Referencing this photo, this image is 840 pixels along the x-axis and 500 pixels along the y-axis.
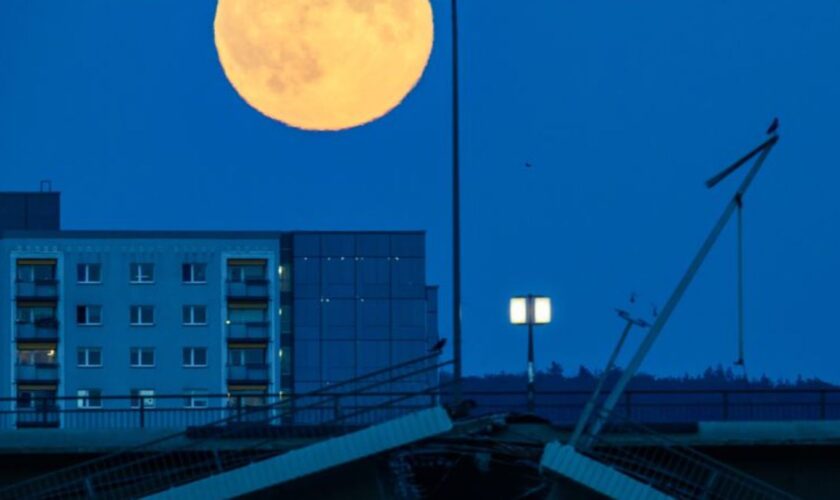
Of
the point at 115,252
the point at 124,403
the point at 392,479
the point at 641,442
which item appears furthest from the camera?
the point at 115,252

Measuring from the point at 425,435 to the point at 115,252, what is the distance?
13421cm

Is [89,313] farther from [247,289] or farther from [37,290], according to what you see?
[247,289]

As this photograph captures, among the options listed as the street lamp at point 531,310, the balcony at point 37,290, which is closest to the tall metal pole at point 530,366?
the street lamp at point 531,310

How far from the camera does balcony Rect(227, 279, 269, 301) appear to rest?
170 m

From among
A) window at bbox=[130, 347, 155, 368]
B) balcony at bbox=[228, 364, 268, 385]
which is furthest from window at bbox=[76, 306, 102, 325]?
balcony at bbox=[228, 364, 268, 385]

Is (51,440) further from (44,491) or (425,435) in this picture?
(425,435)

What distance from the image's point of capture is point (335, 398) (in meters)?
41.1

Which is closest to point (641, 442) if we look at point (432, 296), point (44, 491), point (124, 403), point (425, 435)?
point (425, 435)

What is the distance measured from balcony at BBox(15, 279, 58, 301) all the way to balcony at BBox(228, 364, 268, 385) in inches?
532

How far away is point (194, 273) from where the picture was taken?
169 meters

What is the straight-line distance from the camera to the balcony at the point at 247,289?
169875 mm

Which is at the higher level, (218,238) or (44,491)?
(218,238)

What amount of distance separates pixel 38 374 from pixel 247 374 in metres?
14.5

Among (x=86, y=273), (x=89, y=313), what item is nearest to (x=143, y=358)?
(x=89, y=313)
